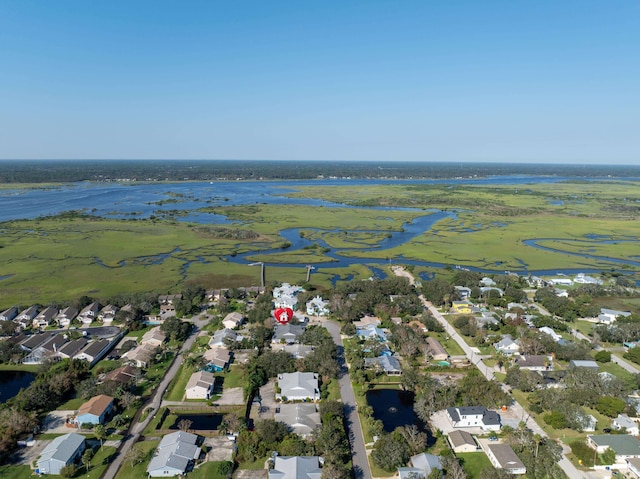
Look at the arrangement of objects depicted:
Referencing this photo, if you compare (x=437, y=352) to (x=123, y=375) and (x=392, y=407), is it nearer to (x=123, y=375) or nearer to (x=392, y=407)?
(x=392, y=407)

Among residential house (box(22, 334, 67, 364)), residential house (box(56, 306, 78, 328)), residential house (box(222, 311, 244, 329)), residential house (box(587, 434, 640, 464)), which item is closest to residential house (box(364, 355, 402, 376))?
residential house (box(587, 434, 640, 464))

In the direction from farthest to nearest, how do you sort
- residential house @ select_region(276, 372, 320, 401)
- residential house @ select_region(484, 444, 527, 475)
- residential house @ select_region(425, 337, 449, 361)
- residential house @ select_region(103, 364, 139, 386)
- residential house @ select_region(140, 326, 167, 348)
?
residential house @ select_region(140, 326, 167, 348), residential house @ select_region(425, 337, 449, 361), residential house @ select_region(103, 364, 139, 386), residential house @ select_region(276, 372, 320, 401), residential house @ select_region(484, 444, 527, 475)

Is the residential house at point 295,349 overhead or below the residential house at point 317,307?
below

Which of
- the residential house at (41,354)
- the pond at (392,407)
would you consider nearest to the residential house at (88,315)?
the residential house at (41,354)

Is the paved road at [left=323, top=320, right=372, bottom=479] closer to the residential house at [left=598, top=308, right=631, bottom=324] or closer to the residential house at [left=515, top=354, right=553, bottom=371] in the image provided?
the residential house at [left=515, top=354, right=553, bottom=371]

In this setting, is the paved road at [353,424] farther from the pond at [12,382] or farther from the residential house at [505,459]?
the pond at [12,382]

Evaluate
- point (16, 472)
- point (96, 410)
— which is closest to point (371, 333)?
point (96, 410)
